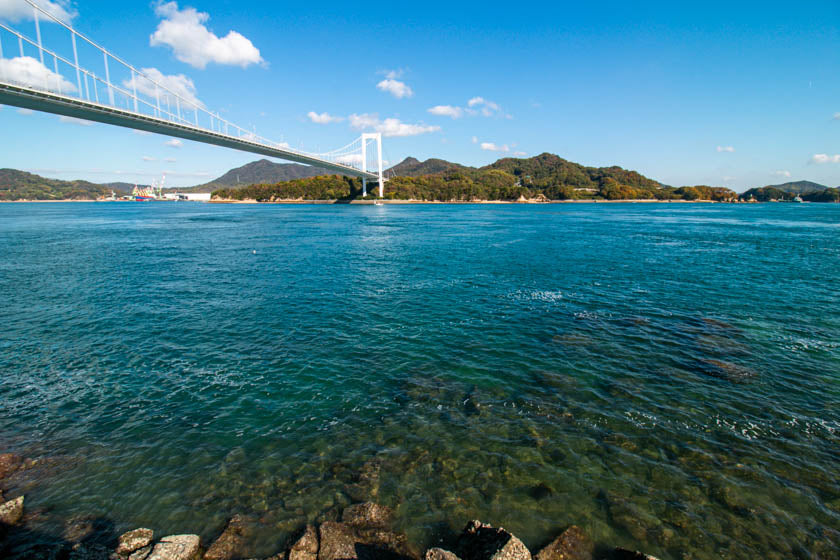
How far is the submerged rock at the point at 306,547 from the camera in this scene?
4711 millimetres

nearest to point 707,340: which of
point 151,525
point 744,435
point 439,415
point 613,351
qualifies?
point 613,351

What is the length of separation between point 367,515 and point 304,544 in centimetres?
97

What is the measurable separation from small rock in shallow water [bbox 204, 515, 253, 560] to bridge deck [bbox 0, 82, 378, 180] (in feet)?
164

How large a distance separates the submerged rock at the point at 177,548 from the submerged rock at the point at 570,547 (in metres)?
4.29

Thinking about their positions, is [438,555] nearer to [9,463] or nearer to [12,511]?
[12,511]

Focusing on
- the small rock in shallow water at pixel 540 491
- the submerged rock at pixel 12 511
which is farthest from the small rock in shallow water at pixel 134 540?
the small rock in shallow water at pixel 540 491

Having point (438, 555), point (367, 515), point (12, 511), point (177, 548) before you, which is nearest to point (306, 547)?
point (367, 515)

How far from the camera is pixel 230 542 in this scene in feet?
16.6

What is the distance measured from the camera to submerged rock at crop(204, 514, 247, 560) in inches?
191

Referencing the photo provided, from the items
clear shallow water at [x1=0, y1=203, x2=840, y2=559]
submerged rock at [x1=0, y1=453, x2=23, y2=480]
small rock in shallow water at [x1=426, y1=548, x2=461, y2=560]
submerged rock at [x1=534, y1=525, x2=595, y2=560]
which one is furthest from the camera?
submerged rock at [x1=0, y1=453, x2=23, y2=480]

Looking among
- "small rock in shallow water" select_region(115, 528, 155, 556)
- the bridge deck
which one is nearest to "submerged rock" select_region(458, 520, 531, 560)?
"small rock in shallow water" select_region(115, 528, 155, 556)

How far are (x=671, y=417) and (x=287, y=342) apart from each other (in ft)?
33.9

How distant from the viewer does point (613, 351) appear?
1116 centimetres

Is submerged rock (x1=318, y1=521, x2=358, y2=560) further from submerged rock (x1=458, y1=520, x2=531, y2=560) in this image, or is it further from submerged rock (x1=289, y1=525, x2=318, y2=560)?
submerged rock (x1=458, y1=520, x2=531, y2=560)
